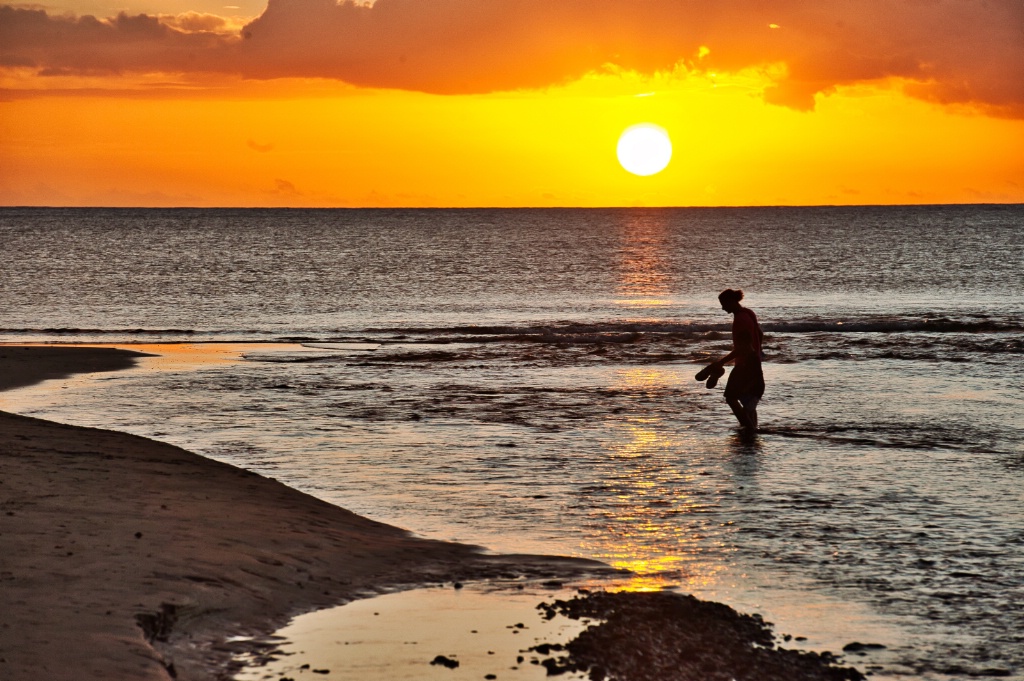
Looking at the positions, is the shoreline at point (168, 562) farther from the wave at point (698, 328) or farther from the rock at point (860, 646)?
the wave at point (698, 328)

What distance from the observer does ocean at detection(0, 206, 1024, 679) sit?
354 inches

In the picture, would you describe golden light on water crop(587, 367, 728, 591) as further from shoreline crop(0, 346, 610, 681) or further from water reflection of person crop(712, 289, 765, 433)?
water reflection of person crop(712, 289, 765, 433)

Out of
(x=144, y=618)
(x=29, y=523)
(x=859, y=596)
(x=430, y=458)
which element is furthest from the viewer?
(x=430, y=458)

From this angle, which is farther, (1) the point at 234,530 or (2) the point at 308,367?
(2) the point at 308,367

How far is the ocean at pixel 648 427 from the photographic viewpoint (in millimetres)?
8992

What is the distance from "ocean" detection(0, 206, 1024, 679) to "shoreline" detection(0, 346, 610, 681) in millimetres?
873

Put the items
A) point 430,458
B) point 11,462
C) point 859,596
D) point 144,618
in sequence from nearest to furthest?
point 144,618
point 859,596
point 11,462
point 430,458

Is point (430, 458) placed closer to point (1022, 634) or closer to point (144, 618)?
point (144, 618)

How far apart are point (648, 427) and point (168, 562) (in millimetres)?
9376

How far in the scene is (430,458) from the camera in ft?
46.1

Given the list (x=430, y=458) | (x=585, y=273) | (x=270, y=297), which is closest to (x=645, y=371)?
(x=430, y=458)

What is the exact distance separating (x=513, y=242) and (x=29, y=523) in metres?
114

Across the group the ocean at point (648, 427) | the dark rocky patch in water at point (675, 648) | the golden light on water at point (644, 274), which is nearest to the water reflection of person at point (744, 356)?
the ocean at point (648, 427)

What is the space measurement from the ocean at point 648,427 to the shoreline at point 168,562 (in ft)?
2.86
